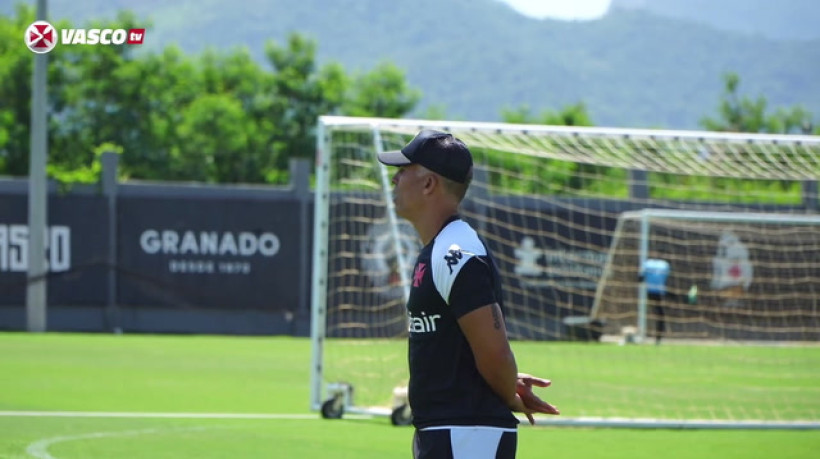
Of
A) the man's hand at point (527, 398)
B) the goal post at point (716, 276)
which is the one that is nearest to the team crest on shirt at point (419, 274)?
the man's hand at point (527, 398)

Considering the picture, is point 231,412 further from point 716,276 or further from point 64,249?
point 716,276

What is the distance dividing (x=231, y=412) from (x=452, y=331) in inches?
331

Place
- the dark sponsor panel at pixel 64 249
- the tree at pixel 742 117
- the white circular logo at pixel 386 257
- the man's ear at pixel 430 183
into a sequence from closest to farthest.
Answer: the man's ear at pixel 430 183
the white circular logo at pixel 386 257
the dark sponsor panel at pixel 64 249
the tree at pixel 742 117

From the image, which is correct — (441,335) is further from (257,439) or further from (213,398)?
(213,398)

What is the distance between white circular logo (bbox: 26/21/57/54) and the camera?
16500 millimetres

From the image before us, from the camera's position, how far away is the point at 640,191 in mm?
30422

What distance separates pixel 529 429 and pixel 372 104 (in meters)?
57.3

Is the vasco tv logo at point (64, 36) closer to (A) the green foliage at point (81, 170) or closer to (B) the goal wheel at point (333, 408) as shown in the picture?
(B) the goal wheel at point (333, 408)

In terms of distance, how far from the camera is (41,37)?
1698 centimetres

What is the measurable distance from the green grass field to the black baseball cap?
5.50 meters

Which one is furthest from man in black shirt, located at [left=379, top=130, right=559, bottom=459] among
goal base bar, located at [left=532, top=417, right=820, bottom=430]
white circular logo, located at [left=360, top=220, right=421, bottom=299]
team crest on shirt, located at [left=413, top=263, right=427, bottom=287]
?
white circular logo, located at [left=360, top=220, right=421, bottom=299]

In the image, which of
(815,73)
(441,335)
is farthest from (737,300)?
(815,73)

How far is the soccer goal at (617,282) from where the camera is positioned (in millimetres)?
14023

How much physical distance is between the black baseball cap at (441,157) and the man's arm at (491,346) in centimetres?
50
